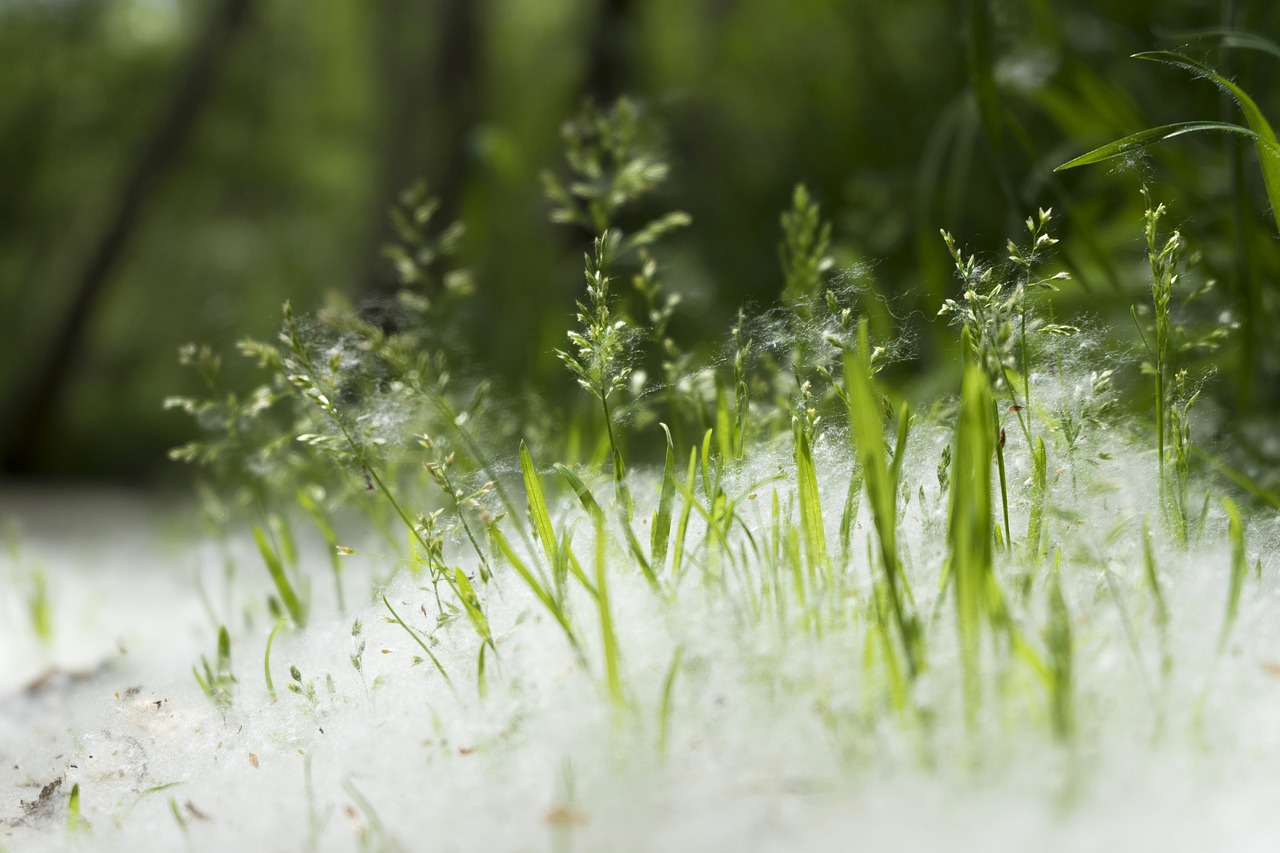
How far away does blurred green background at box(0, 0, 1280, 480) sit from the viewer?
1.98 meters

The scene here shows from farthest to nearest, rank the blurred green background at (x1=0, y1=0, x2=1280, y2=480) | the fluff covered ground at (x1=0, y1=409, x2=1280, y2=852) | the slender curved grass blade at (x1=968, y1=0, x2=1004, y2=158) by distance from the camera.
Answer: the blurred green background at (x1=0, y1=0, x2=1280, y2=480) < the slender curved grass blade at (x1=968, y1=0, x2=1004, y2=158) < the fluff covered ground at (x1=0, y1=409, x2=1280, y2=852)

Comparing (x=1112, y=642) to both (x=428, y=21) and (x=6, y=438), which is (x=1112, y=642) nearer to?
(x=6, y=438)

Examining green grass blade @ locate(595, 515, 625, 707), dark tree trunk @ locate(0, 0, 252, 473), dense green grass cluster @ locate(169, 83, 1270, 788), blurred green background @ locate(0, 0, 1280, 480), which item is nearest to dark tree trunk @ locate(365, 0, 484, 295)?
blurred green background @ locate(0, 0, 1280, 480)

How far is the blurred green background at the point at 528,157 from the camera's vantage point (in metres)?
1.98

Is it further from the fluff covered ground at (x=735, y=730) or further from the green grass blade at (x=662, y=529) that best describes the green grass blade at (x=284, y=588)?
the green grass blade at (x=662, y=529)

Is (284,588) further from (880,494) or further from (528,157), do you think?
(528,157)

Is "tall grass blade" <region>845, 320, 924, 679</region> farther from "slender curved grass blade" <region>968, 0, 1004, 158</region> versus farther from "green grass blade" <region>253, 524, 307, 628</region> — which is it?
"green grass blade" <region>253, 524, 307, 628</region>

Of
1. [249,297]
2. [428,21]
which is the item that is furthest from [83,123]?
[428,21]

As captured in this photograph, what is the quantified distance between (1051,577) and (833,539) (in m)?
0.26

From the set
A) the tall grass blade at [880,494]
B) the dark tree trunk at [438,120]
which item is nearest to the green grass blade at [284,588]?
the tall grass blade at [880,494]

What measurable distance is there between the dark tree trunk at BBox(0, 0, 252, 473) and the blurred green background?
2cm

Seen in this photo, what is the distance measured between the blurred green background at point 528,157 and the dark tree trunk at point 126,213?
15 millimetres

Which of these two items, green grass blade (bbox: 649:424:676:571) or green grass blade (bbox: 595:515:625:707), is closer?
green grass blade (bbox: 595:515:625:707)

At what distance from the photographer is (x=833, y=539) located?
1.21 m
